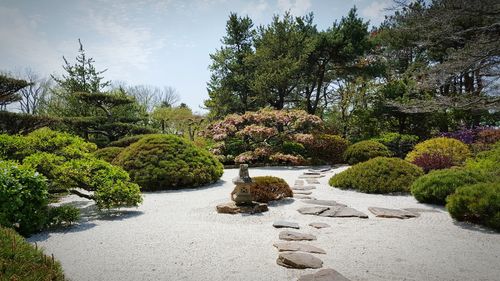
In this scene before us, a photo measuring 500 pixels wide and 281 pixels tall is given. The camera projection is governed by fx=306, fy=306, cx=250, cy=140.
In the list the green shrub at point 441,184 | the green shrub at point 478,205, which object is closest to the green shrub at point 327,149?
the green shrub at point 441,184

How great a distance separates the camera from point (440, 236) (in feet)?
13.7

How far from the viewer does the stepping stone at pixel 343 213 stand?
17.1ft

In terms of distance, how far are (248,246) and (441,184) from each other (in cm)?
418

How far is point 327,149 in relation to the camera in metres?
13.6

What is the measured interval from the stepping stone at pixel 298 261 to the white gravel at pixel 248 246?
0.08 m

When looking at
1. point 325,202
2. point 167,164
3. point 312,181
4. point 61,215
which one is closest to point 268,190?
point 325,202

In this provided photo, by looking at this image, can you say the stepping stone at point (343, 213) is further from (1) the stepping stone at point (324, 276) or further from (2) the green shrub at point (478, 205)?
(1) the stepping stone at point (324, 276)

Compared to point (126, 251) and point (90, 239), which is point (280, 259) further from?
point (90, 239)

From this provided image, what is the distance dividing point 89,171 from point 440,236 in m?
5.65

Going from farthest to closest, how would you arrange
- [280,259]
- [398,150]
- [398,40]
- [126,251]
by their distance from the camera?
[398,40] < [398,150] < [126,251] < [280,259]

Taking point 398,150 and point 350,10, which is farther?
point 350,10

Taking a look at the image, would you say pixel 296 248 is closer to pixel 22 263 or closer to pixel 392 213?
pixel 392 213

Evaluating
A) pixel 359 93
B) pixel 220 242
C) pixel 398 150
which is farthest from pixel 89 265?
pixel 359 93

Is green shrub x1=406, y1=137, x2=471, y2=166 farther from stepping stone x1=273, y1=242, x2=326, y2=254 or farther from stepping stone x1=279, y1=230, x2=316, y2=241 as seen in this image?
stepping stone x1=273, y1=242, x2=326, y2=254
